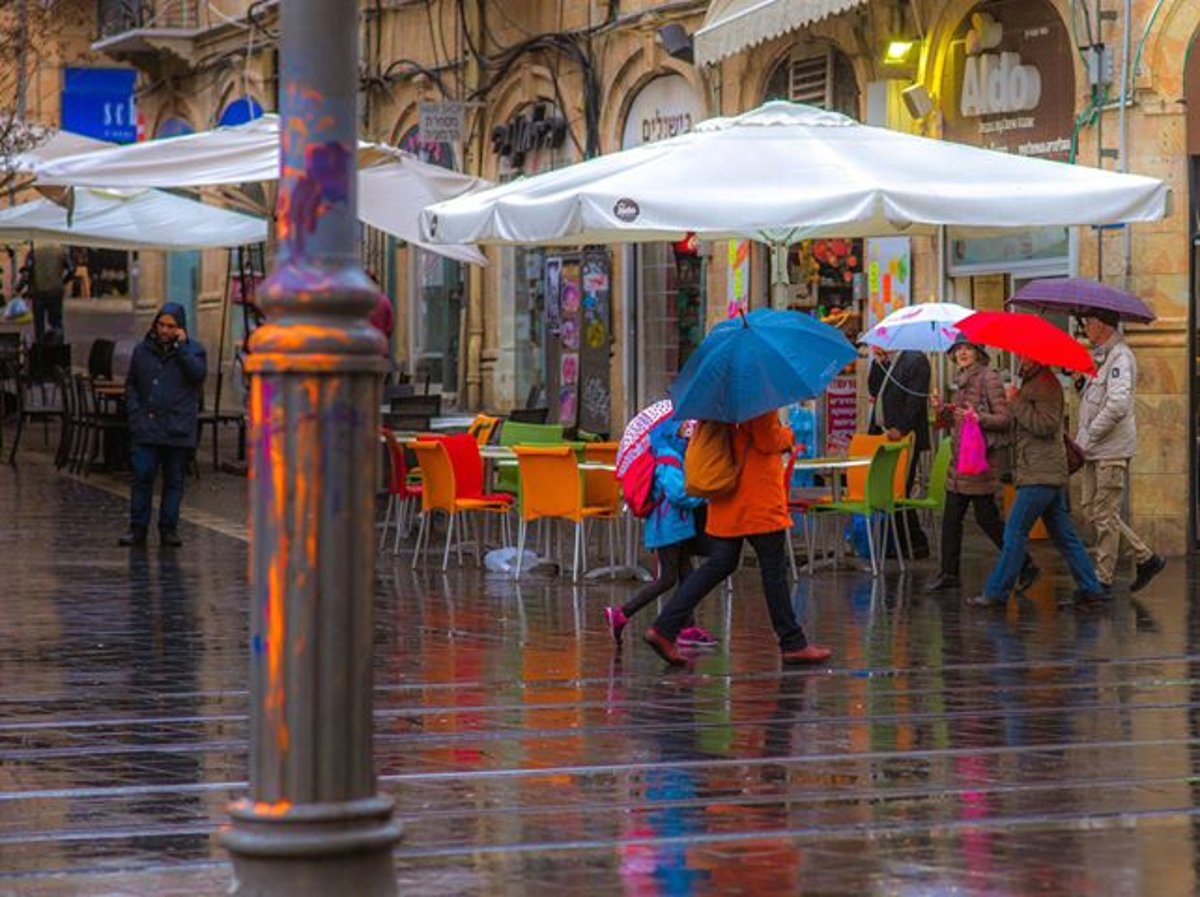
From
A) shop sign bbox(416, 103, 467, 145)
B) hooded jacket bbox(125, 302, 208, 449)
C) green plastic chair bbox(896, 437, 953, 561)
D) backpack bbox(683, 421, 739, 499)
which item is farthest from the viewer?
shop sign bbox(416, 103, 467, 145)

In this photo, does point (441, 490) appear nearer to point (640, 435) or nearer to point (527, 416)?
point (527, 416)

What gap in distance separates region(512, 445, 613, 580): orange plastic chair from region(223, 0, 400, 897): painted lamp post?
12025 millimetres

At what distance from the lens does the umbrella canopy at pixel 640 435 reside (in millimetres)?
14148

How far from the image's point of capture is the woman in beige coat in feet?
58.3

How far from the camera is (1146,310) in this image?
17.6m

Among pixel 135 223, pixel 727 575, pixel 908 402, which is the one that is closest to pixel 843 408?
pixel 908 402

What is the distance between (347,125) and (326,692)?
1199 millimetres

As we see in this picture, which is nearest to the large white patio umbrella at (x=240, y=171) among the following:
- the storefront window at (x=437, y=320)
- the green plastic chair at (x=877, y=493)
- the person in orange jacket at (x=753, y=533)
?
the green plastic chair at (x=877, y=493)

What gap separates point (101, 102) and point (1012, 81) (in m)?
26.7

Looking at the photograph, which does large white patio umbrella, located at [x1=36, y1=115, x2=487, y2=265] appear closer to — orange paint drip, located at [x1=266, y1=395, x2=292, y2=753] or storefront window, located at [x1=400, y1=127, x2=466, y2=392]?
storefront window, located at [x1=400, y1=127, x2=466, y2=392]

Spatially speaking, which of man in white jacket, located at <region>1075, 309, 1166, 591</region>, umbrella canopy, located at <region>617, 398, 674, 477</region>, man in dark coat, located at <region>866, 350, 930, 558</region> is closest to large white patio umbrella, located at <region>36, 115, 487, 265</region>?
man in dark coat, located at <region>866, 350, 930, 558</region>

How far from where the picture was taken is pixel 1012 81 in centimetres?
2267

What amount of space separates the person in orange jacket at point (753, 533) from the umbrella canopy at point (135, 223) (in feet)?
55.2

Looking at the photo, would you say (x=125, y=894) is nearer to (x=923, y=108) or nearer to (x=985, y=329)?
(x=985, y=329)
